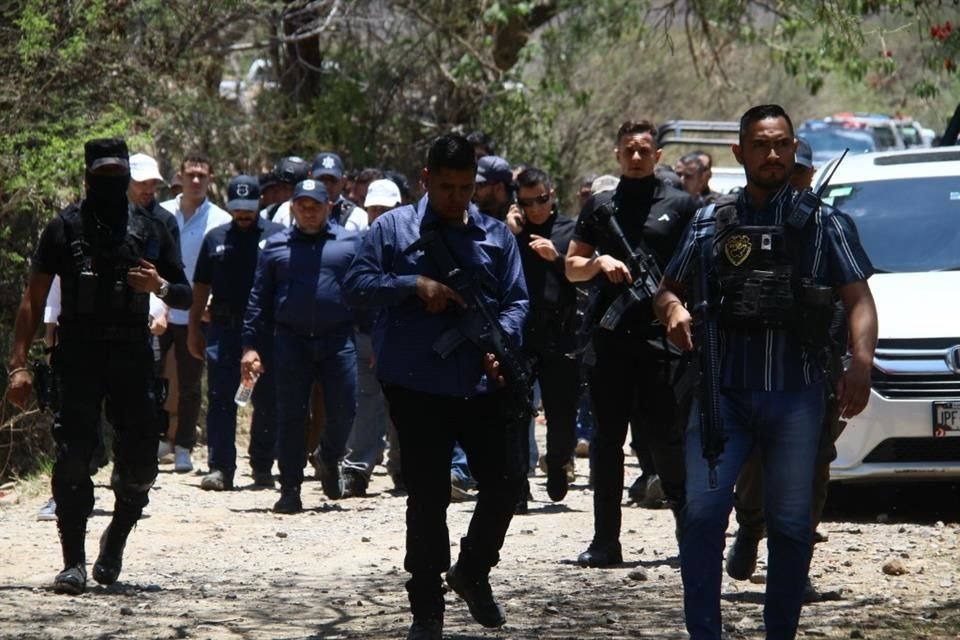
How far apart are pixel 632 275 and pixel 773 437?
224 centimetres

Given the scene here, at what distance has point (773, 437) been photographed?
5617 millimetres

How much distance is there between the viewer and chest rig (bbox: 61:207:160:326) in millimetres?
7363

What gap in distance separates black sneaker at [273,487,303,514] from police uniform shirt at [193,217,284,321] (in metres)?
1.59

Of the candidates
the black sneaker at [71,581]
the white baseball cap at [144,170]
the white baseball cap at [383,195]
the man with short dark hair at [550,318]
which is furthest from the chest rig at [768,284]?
the white baseball cap at [383,195]

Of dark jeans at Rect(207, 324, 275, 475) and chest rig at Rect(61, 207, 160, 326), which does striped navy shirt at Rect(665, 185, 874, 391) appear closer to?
chest rig at Rect(61, 207, 160, 326)

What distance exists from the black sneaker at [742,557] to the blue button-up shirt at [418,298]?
1361mm

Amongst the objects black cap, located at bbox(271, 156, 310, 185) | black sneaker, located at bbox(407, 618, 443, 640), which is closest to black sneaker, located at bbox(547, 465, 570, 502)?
black cap, located at bbox(271, 156, 310, 185)

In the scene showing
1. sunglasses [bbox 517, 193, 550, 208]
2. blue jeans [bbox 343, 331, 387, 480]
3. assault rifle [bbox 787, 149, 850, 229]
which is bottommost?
blue jeans [bbox 343, 331, 387, 480]

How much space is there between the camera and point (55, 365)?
7422 millimetres

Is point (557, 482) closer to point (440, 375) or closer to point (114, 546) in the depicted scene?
point (114, 546)

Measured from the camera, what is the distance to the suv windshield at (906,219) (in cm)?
970

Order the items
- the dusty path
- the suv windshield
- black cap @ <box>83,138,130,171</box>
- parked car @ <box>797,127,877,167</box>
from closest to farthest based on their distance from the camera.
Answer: the dusty path, black cap @ <box>83,138,130,171</box>, the suv windshield, parked car @ <box>797,127,877,167</box>

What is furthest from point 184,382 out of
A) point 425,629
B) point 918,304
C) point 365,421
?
point 425,629

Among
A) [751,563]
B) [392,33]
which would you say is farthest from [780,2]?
[751,563]
